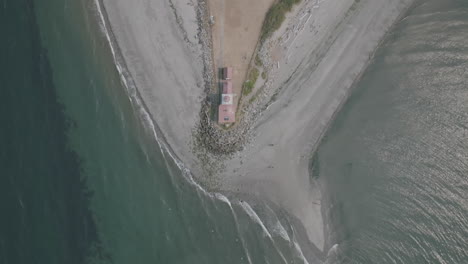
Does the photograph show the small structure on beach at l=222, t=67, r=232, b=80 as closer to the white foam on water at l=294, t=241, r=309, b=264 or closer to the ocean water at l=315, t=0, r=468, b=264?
the ocean water at l=315, t=0, r=468, b=264

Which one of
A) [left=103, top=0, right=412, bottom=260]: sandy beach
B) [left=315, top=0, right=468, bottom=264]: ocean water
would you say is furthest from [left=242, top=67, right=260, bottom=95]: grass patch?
[left=315, top=0, right=468, bottom=264]: ocean water

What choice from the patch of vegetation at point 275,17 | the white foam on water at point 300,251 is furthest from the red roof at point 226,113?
the white foam on water at point 300,251

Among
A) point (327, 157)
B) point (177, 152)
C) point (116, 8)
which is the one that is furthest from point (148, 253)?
point (116, 8)

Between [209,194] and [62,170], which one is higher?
[62,170]

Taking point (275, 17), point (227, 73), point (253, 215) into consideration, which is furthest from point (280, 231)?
point (275, 17)

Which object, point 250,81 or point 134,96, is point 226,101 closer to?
point 250,81

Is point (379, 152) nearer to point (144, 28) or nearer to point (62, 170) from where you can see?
point (144, 28)
